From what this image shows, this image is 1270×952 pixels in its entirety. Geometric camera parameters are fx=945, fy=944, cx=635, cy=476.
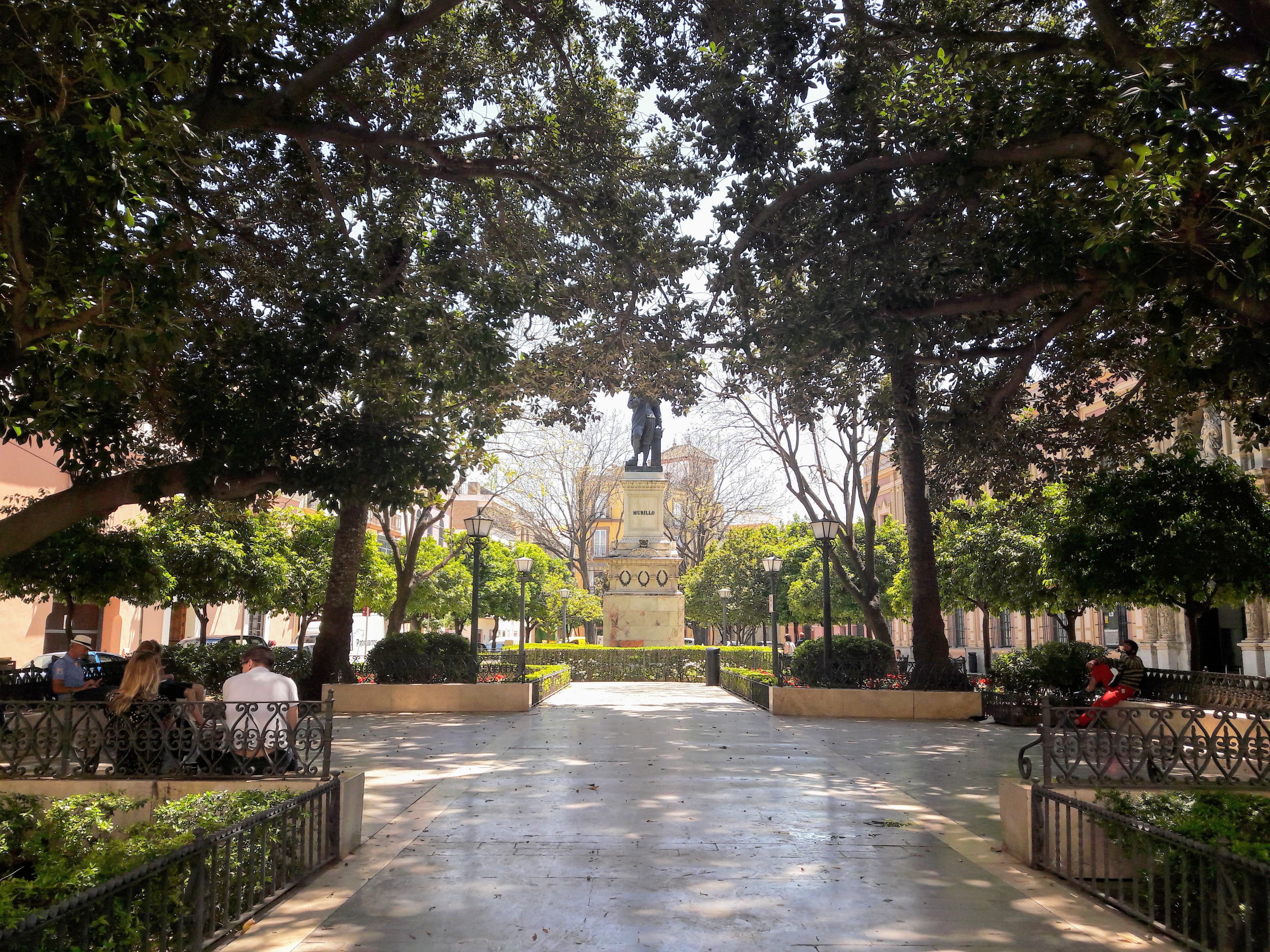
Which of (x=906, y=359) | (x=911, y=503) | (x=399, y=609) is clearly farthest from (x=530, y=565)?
(x=906, y=359)

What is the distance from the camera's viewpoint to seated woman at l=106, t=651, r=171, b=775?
268 inches

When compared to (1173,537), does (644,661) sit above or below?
below

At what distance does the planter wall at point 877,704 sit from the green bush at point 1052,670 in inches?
34.4

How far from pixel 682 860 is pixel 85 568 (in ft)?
47.3

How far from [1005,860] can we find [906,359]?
796 centimetres

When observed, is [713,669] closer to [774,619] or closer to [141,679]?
[774,619]

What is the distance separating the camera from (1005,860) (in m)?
6.86

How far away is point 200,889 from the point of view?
4625 mm

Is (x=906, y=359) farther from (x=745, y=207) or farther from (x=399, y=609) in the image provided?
(x=399, y=609)

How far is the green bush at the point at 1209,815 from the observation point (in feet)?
16.2

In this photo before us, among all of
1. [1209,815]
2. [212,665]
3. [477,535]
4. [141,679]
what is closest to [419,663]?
[477,535]

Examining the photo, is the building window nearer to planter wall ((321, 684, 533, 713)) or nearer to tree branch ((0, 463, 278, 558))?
planter wall ((321, 684, 533, 713))

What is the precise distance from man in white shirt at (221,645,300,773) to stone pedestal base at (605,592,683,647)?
83.4ft

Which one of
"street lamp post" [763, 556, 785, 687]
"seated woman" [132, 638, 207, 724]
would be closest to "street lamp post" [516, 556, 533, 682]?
"street lamp post" [763, 556, 785, 687]
